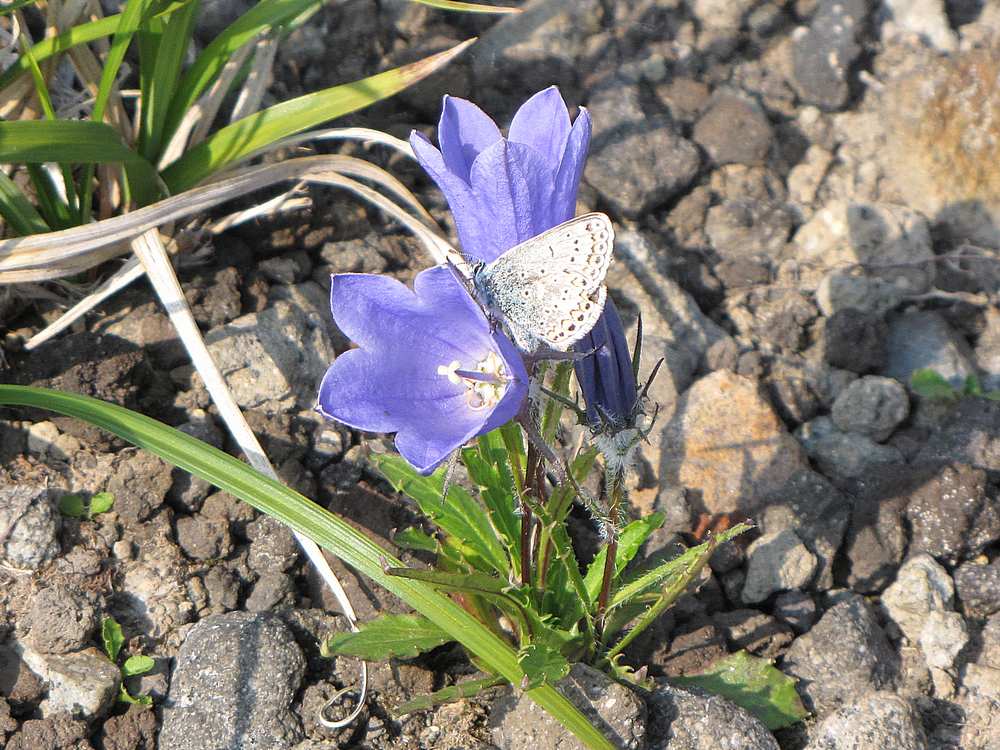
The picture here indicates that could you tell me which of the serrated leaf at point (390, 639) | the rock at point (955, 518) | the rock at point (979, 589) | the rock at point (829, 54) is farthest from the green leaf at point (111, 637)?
the rock at point (829, 54)

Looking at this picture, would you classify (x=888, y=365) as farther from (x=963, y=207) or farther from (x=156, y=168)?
(x=156, y=168)

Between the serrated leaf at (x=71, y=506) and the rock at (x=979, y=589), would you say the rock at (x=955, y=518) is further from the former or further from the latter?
the serrated leaf at (x=71, y=506)

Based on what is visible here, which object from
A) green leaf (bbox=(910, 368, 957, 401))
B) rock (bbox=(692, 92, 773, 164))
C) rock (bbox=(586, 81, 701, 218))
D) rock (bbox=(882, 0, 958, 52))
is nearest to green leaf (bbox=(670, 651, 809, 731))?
green leaf (bbox=(910, 368, 957, 401))

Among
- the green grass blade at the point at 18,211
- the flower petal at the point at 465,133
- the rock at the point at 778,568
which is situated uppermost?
the flower petal at the point at 465,133

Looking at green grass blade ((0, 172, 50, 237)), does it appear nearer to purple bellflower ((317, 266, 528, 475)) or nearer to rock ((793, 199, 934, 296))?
purple bellflower ((317, 266, 528, 475))

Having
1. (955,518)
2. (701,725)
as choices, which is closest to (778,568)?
(955,518)

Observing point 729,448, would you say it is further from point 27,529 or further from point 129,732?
point 27,529
